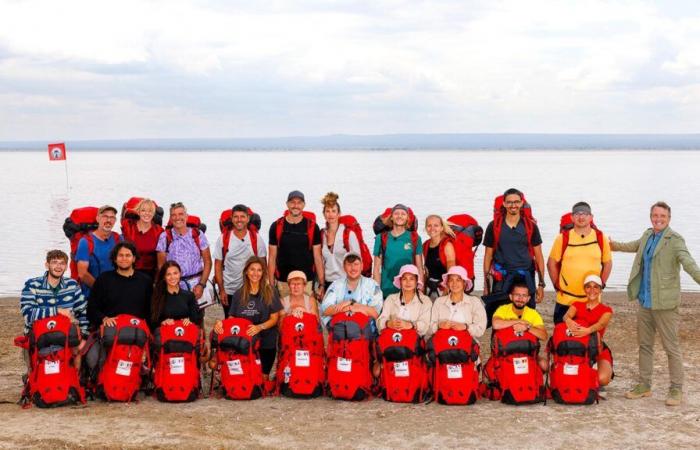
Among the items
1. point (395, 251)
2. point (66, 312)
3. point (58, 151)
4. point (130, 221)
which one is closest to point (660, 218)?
point (395, 251)

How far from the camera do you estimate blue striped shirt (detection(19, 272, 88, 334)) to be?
7.70 m

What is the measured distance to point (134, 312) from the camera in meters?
7.91

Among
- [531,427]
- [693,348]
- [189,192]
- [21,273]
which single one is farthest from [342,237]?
[189,192]

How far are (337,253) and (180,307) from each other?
1.92m

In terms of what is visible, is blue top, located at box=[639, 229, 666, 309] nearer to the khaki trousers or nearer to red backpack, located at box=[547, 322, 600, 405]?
the khaki trousers

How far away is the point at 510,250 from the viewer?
8359mm

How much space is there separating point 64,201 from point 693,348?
139ft

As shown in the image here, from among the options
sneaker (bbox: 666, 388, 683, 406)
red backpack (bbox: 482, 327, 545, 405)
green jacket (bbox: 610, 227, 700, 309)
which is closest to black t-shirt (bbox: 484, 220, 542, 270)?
red backpack (bbox: 482, 327, 545, 405)

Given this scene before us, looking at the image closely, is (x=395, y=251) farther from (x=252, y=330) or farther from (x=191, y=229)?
(x=191, y=229)

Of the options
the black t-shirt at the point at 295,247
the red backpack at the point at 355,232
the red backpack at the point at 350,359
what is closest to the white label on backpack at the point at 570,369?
the red backpack at the point at 350,359

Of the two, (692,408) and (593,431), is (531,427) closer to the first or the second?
(593,431)

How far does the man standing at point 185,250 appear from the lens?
8.58m

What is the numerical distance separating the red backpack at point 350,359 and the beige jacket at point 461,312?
0.69 meters

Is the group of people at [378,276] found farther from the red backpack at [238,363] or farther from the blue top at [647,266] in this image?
the red backpack at [238,363]
